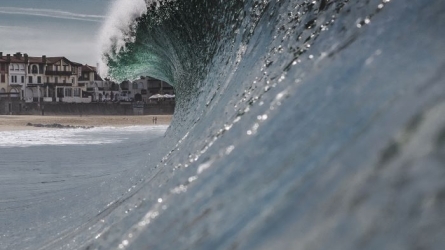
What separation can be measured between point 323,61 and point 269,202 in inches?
19.9

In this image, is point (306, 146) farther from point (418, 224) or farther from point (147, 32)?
point (147, 32)

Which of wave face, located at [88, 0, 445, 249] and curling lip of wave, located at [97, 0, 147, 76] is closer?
wave face, located at [88, 0, 445, 249]

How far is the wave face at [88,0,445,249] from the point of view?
868 mm

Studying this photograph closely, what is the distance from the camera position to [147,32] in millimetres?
9281

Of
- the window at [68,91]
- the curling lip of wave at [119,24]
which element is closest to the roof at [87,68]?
the window at [68,91]

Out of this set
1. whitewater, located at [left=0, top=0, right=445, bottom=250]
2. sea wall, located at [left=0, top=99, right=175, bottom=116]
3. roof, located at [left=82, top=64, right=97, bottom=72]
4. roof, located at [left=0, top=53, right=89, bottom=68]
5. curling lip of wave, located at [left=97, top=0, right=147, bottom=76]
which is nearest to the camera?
whitewater, located at [left=0, top=0, right=445, bottom=250]

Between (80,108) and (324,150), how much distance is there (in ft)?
175

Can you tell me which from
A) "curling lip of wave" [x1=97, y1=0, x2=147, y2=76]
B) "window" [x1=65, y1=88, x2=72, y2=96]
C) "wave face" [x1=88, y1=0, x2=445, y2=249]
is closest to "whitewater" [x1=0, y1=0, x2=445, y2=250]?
"wave face" [x1=88, y1=0, x2=445, y2=249]

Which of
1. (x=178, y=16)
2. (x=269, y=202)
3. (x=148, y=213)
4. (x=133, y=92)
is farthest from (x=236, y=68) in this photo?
(x=133, y=92)

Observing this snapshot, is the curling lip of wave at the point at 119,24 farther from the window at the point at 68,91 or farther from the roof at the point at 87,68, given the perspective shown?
the roof at the point at 87,68

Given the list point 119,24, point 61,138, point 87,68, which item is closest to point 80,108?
point 87,68

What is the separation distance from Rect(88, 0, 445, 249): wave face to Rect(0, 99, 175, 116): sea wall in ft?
159

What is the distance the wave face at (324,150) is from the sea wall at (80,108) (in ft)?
159

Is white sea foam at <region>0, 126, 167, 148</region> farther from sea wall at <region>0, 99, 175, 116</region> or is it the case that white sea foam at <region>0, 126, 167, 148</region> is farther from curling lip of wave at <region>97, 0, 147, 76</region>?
sea wall at <region>0, 99, 175, 116</region>
